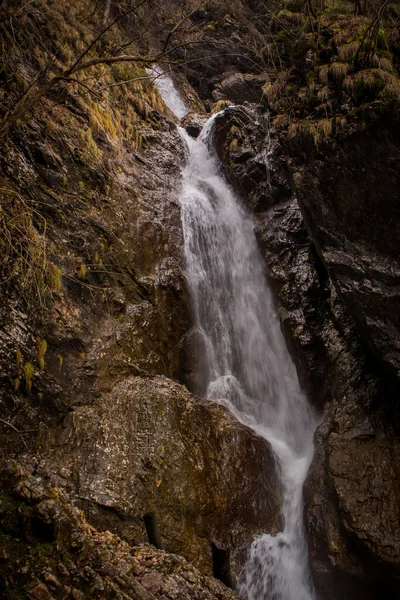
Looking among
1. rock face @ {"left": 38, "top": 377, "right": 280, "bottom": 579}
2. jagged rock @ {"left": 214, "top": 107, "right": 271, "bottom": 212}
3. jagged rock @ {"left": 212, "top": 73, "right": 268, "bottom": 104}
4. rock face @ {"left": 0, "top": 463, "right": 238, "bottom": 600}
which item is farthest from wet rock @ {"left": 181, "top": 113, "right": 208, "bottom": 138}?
rock face @ {"left": 0, "top": 463, "right": 238, "bottom": 600}

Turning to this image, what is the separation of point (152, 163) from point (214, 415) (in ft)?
25.7

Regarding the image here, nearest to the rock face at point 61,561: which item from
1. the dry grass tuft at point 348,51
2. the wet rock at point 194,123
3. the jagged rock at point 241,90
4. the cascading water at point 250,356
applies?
the cascading water at point 250,356

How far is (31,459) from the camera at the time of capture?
15.1 ft

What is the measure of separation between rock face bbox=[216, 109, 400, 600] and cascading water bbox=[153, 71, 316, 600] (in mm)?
444

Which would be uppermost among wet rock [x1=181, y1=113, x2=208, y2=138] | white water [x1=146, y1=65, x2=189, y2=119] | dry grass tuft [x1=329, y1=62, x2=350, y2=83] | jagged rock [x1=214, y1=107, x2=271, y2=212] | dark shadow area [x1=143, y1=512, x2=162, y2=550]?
white water [x1=146, y1=65, x2=189, y2=119]

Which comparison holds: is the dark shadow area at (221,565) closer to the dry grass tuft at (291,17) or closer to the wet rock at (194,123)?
the dry grass tuft at (291,17)

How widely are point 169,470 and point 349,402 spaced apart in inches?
147

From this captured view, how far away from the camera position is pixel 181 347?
311 inches

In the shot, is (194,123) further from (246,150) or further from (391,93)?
(391,93)

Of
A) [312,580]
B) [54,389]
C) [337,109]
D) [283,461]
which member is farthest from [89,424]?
[337,109]

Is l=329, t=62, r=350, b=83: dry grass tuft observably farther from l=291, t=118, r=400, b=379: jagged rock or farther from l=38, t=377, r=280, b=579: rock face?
l=38, t=377, r=280, b=579: rock face

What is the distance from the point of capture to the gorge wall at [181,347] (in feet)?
15.9

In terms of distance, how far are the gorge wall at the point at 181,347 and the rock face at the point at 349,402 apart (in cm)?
3

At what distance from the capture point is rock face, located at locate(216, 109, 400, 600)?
5.48 metres
